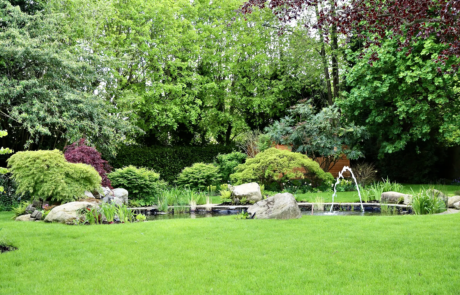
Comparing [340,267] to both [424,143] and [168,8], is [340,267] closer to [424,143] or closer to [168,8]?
[424,143]

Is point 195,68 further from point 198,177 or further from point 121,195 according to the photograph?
point 121,195

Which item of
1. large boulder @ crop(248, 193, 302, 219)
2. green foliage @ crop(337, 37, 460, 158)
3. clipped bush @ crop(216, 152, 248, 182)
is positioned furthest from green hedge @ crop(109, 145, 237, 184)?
large boulder @ crop(248, 193, 302, 219)

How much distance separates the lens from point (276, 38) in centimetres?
1981

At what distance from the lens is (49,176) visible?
8398 mm

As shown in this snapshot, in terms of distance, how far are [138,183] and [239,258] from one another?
678 centimetres

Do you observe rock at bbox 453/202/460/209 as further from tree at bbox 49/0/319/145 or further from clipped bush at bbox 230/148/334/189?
tree at bbox 49/0/319/145

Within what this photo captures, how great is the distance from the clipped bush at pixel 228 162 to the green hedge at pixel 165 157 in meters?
1.08

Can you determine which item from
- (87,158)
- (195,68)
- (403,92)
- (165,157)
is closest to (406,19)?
(87,158)

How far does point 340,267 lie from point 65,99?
10082 millimetres

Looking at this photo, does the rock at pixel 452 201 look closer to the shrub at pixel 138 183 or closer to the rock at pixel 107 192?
the shrub at pixel 138 183

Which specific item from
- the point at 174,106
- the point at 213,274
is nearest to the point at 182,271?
the point at 213,274

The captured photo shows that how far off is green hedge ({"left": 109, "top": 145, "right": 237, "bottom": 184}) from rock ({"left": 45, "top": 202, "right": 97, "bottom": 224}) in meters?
6.90

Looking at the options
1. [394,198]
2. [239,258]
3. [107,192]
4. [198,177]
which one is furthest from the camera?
[198,177]

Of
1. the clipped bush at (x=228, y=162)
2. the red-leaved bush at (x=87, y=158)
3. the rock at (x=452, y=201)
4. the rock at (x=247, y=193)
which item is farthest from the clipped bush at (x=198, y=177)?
the rock at (x=452, y=201)
